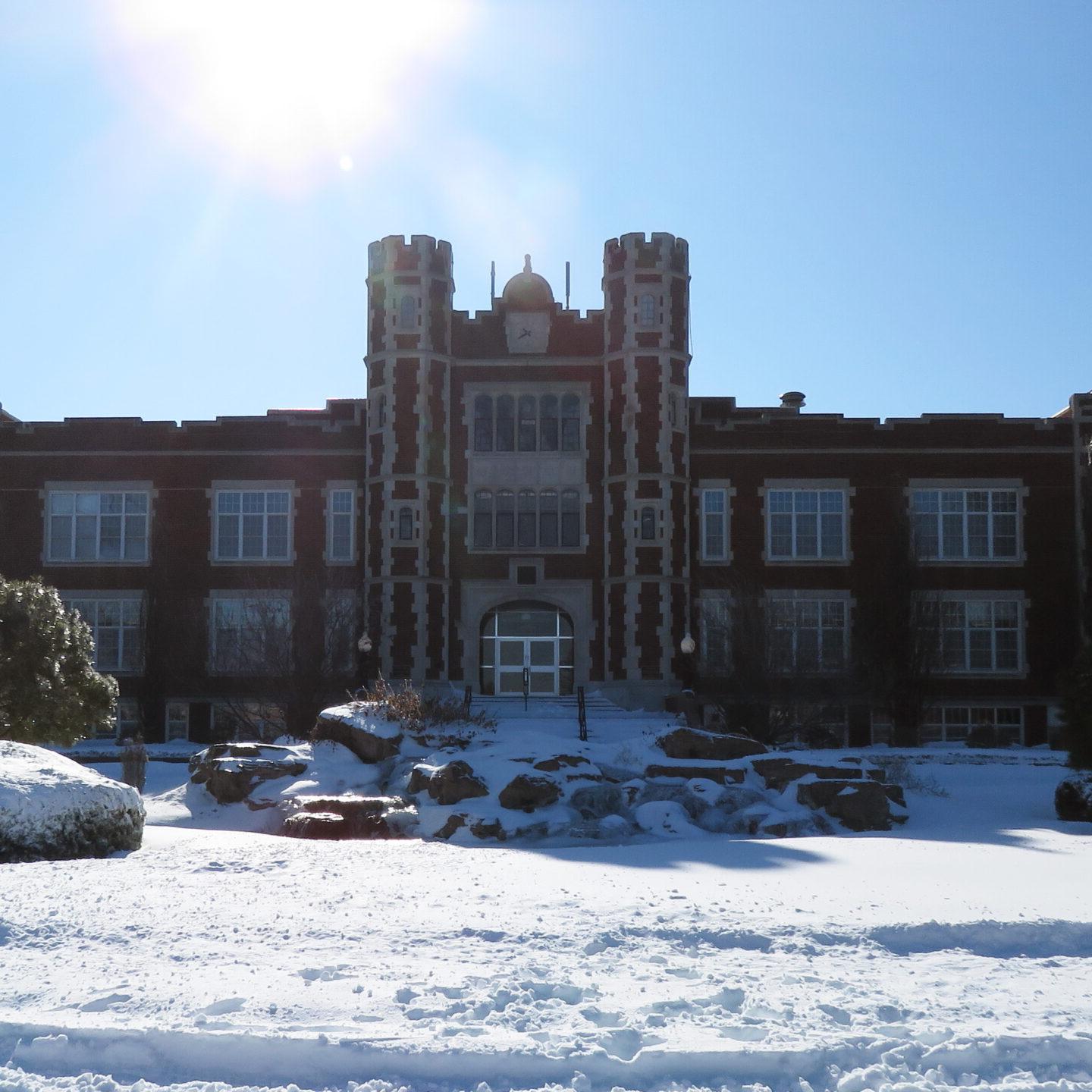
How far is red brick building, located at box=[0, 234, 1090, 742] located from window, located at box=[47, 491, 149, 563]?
0.22ft

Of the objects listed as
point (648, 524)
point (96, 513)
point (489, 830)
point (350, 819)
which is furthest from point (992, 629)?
point (96, 513)

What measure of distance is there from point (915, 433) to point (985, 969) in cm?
2913

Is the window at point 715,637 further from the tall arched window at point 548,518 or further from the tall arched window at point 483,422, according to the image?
the tall arched window at point 483,422

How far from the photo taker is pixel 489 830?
15.4 m

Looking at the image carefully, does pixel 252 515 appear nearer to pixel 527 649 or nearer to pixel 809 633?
Answer: pixel 527 649

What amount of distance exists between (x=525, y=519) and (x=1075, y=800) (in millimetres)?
19052

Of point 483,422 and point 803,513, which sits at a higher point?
point 483,422

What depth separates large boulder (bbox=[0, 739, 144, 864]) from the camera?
38.4ft

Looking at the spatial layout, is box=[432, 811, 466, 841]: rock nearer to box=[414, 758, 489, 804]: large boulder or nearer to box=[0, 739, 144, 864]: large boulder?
box=[414, 758, 489, 804]: large boulder

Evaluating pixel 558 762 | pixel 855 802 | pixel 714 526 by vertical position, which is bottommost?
pixel 855 802

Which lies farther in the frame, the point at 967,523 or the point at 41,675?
the point at 967,523

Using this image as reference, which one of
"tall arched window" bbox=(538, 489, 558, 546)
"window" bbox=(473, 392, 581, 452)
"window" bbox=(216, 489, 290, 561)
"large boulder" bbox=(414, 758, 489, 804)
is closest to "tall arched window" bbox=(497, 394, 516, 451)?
"window" bbox=(473, 392, 581, 452)

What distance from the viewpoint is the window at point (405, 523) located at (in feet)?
108

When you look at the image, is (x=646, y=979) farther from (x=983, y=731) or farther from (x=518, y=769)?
(x=983, y=731)
